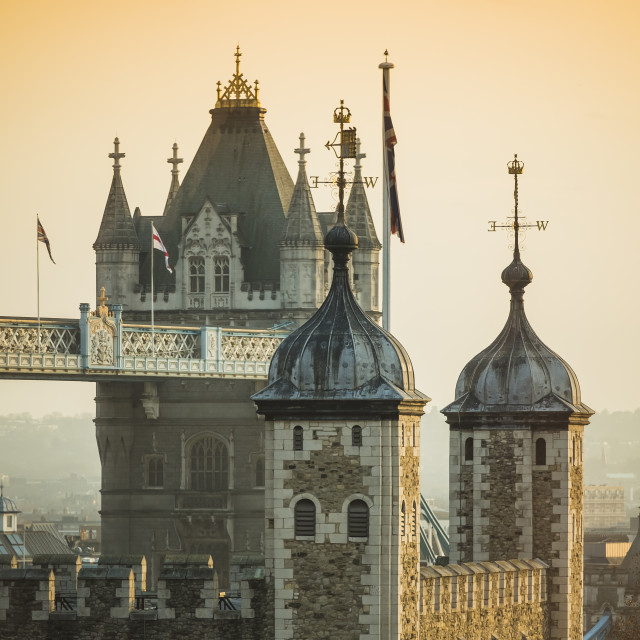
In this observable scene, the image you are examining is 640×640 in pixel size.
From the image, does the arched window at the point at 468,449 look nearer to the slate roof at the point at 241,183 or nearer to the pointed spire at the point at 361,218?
the pointed spire at the point at 361,218

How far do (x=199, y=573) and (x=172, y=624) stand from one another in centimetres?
116

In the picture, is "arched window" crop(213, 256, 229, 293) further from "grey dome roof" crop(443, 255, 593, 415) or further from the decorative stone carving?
"grey dome roof" crop(443, 255, 593, 415)

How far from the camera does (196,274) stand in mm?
132000

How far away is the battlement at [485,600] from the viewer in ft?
202

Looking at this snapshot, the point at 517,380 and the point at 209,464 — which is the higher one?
the point at 517,380

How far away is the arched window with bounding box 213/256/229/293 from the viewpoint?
131500mm

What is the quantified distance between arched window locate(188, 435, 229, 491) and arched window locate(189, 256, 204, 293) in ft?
21.9

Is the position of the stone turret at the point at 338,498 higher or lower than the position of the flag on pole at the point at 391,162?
lower

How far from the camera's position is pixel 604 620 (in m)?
138

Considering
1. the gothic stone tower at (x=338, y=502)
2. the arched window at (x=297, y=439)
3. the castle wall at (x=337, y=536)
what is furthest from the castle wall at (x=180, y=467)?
the castle wall at (x=337, y=536)

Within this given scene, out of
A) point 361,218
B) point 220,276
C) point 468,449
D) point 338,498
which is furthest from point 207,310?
point 338,498

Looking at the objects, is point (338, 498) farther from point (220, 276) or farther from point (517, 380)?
point (220, 276)

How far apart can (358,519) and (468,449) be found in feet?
46.5

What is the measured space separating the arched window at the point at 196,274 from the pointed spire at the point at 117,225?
295cm
